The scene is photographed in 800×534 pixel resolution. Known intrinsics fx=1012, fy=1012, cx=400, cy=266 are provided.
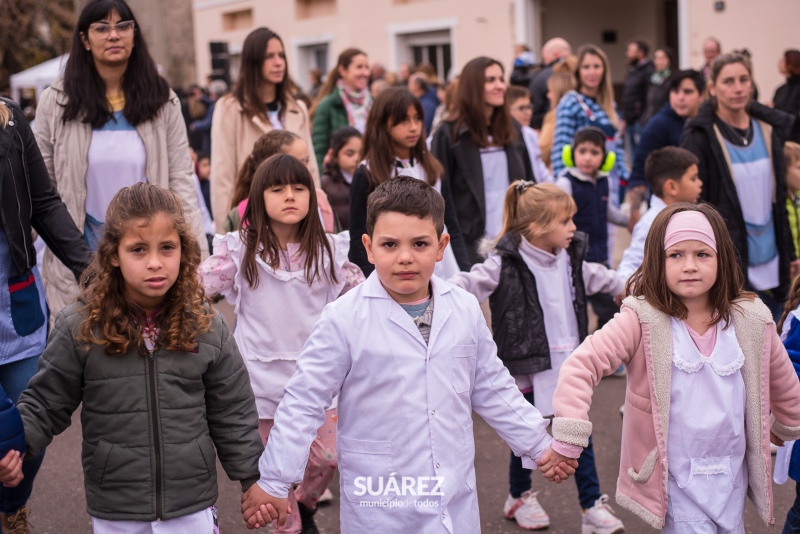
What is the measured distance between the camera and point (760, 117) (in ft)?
19.6

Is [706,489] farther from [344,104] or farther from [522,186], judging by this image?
[344,104]

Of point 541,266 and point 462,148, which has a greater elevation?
point 462,148

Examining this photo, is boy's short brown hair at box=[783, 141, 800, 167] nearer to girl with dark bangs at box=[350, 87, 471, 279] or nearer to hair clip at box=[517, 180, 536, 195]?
girl with dark bangs at box=[350, 87, 471, 279]

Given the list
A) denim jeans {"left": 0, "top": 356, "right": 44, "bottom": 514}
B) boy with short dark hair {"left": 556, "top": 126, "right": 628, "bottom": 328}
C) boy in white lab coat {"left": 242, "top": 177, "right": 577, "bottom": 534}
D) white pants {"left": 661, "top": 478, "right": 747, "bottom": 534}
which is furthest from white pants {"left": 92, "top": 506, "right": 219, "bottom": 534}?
boy with short dark hair {"left": 556, "top": 126, "right": 628, "bottom": 328}

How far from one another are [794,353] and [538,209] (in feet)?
4.20

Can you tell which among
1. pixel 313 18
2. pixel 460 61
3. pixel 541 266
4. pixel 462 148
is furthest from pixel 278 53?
pixel 313 18

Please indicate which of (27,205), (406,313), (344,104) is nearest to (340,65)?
(344,104)

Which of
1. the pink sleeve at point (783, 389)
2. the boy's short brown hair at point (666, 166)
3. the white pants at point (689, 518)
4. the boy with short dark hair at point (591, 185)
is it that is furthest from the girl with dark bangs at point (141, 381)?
the boy with short dark hair at point (591, 185)

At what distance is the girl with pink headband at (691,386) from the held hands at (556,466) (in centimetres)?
5

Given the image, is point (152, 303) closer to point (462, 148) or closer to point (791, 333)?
point (791, 333)

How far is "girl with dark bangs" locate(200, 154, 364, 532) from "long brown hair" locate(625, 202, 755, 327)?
1.41 m

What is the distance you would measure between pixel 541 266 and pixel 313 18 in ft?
69.3

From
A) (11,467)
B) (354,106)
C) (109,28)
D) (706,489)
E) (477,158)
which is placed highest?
(109,28)

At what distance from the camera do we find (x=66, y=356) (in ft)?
10.3
